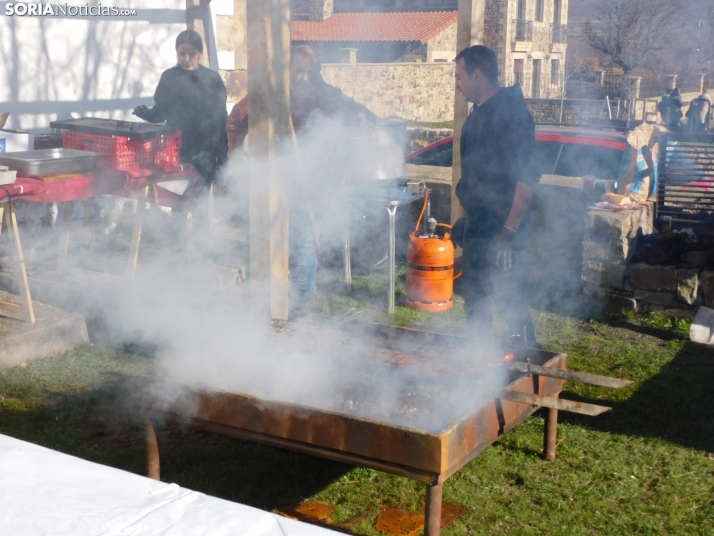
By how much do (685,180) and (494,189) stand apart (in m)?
2.76

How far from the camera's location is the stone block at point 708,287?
5812mm

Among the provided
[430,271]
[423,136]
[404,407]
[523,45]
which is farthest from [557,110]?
[404,407]

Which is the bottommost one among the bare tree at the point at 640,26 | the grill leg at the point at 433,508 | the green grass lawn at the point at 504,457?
the green grass lawn at the point at 504,457

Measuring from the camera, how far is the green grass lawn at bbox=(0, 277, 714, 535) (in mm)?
3410

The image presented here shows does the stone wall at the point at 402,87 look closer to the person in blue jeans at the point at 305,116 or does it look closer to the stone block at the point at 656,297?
the stone block at the point at 656,297

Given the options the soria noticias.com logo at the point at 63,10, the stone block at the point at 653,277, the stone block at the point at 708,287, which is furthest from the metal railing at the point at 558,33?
the stone block at the point at 708,287

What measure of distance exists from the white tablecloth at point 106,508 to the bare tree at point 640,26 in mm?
3421

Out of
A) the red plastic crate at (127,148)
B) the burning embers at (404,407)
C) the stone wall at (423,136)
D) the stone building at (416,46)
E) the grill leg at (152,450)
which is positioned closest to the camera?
the burning embers at (404,407)

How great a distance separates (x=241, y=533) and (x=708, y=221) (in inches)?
230

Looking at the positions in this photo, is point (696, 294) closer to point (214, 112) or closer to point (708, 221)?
point (708, 221)

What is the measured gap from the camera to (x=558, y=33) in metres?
28.2

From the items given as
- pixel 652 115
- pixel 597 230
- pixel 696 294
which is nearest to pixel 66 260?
pixel 597 230

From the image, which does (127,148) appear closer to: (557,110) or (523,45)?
(557,110)

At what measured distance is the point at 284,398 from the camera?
A: 3.36 meters
